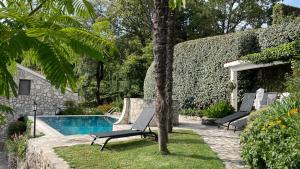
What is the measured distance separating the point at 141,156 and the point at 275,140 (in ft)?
11.8

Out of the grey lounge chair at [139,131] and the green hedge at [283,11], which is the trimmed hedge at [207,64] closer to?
the green hedge at [283,11]

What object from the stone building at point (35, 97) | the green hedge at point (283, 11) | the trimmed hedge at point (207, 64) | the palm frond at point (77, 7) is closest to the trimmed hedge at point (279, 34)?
the trimmed hedge at point (207, 64)

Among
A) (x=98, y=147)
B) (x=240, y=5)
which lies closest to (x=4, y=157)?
(x=98, y=147)

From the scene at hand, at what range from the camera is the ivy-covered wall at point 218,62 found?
741 inches

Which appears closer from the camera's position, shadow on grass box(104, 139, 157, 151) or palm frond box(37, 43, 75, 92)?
palm frond box(37, 43, 75, 92)

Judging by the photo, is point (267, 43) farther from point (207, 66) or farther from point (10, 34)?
point (10, 34)

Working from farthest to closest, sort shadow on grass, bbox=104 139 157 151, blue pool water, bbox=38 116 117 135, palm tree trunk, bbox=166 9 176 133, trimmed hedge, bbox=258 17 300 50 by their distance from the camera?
blue pool water, bbox=38 116 117 135
trimmed hedge, bbox=258 17 300 50
palm tree trunk, bbox=166 9 176 133
shadow on grass, bbox=104 139 157 151

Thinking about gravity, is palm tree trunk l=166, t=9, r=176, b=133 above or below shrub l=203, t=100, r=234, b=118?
above

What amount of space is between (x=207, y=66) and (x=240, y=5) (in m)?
20.8

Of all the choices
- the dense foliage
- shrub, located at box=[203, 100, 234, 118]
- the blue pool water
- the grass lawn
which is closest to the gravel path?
the grass lawn

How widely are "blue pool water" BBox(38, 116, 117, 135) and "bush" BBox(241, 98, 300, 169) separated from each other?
1261 cm

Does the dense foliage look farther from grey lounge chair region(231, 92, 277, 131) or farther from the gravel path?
the gravel path

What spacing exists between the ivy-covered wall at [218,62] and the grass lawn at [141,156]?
9.96 m

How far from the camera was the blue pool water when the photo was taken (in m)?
19.6
